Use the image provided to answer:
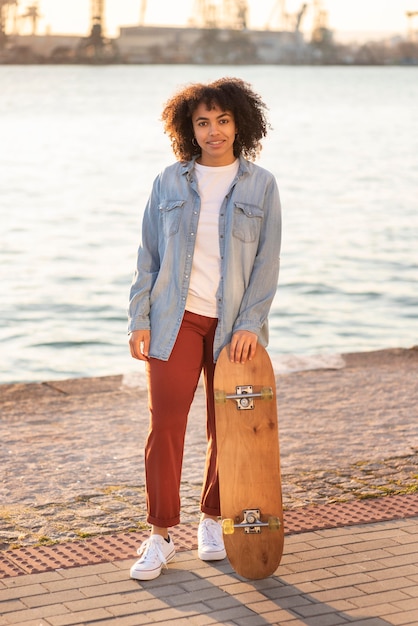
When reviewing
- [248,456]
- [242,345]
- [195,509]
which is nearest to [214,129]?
[242,345]

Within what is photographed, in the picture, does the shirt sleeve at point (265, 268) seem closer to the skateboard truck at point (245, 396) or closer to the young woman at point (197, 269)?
the young woman at point (197, 269)

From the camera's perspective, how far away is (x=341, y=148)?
2221 inches

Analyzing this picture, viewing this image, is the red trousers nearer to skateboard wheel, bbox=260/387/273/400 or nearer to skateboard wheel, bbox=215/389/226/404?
skateboard wheel, bbox=215/389/226/404

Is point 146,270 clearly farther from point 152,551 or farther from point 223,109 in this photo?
point 152,551

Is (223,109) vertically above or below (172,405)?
above

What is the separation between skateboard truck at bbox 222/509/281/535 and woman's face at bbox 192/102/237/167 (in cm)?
132

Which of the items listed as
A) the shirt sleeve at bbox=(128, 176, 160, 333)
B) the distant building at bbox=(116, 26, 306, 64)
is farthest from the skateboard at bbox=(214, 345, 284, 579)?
the distant building at bbox=(116, 26, 306, 64)

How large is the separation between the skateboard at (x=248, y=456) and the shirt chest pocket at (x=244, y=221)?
413mm

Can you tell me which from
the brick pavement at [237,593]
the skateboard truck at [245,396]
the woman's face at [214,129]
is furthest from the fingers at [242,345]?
the brick pavement at [237,593]

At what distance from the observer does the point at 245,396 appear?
438 cm

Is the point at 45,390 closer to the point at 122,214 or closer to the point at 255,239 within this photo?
the point at 255,239

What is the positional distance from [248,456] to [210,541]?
0.41 m

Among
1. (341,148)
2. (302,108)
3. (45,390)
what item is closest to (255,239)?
(45,390)

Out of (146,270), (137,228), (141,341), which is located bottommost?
(137,228)
